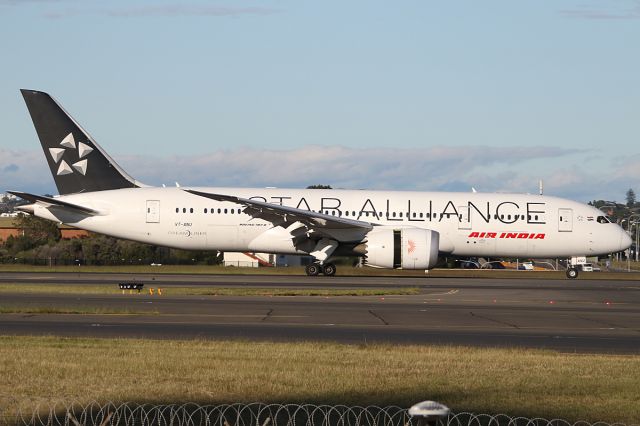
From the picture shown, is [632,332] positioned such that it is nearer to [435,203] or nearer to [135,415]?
[135,415]

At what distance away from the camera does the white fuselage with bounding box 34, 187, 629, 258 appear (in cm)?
4488

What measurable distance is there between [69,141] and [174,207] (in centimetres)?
571

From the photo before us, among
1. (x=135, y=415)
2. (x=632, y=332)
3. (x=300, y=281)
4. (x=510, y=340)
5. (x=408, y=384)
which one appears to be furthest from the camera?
(x=300, y=281)

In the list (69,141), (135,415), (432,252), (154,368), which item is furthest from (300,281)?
(135,415)

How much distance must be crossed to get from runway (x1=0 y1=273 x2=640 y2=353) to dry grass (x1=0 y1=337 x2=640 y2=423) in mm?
2179

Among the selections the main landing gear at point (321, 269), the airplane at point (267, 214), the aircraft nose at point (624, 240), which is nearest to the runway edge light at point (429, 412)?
the airplane at point (267, 214)

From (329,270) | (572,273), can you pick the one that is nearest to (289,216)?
(329,270)

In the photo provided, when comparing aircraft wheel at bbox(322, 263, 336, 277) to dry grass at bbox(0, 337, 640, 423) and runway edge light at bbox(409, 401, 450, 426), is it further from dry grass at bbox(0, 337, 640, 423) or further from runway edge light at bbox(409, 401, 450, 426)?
runway edge light at bbox(409, 401, 450, 426)

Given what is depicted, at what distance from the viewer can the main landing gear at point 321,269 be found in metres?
45.2

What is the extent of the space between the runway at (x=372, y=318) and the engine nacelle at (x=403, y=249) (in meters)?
5.27

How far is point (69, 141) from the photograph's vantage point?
147ft

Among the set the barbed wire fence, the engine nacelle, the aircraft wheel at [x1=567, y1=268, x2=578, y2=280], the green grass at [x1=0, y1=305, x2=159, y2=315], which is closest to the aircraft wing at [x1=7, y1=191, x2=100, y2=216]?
the engine nacelle

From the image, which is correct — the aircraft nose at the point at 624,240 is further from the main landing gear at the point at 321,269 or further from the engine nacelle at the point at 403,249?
the main landing gear at the point at 321,269

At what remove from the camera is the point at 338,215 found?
147 feet
